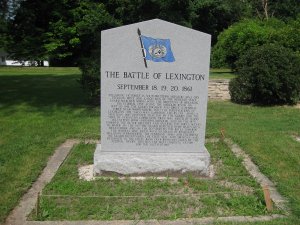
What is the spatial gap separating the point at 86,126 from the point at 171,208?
482 cm

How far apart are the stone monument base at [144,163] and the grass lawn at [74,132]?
3.10 feet

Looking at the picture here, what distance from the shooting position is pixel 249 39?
19484 millimetres

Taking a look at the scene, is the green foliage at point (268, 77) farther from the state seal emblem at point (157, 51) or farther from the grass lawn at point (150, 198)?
the state seal emblem at point (157, 51)

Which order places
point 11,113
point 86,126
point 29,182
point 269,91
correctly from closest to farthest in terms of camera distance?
1. point 29,182
2. point 86,126
3. point 11,113
4. point 269,91

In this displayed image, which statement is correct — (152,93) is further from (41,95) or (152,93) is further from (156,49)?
(41,95)

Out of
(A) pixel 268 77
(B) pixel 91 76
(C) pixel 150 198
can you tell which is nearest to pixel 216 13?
(A) pixel 268 77

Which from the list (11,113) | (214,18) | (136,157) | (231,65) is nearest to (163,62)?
(136,157)

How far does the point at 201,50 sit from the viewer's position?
550 centimetres

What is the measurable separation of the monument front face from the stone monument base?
0.01 m

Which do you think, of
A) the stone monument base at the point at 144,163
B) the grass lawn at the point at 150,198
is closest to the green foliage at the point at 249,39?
the stone monument base at the point at 144,163

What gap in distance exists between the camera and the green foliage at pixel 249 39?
1723cm

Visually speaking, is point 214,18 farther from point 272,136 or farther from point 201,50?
point 201,50

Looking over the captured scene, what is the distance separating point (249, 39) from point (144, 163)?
15.3 meters

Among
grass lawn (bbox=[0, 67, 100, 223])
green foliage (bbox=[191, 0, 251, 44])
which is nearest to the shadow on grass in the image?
grass lawn (bbox=[0, 67, 100, 223])
